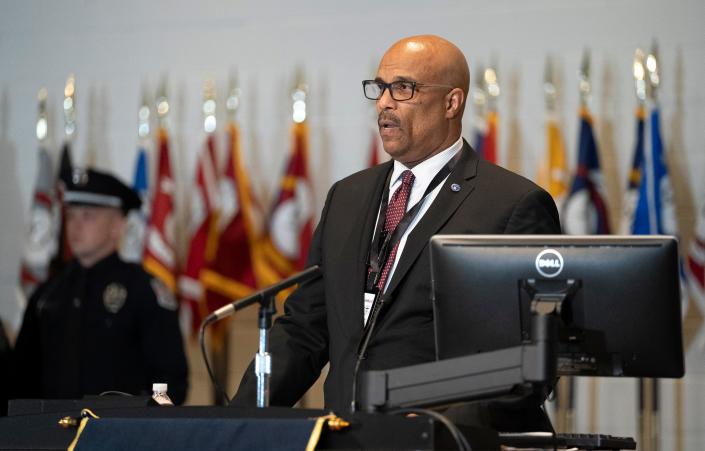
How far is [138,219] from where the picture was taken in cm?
591

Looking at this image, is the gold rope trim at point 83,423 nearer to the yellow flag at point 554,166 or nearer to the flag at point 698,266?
the yellow flag at point 554,166

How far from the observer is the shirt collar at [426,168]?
302cm

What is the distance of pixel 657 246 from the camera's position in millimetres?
2227

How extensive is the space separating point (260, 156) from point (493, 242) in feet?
12.5

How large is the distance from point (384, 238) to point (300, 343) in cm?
34

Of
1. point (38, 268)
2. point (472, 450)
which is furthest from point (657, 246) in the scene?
point (38, 268)

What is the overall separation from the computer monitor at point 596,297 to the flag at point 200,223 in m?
3.63

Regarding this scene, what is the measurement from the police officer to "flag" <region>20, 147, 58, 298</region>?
558 millimetres

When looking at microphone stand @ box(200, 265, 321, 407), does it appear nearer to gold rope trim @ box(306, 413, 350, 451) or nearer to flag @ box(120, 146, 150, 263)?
gold rope trim @ box(306, 413, 350, 451)

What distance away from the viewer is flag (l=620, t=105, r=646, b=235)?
17.0ft

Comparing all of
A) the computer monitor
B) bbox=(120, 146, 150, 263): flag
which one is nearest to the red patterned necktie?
the computer monitor

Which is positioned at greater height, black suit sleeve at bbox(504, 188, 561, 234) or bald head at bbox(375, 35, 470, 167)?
bald head at bbox(375, 35, 470, 167)

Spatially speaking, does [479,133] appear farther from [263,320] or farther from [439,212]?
[263,320]

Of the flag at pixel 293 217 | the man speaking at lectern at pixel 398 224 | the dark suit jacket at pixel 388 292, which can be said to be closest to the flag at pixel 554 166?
the flag at pixel 293 217
